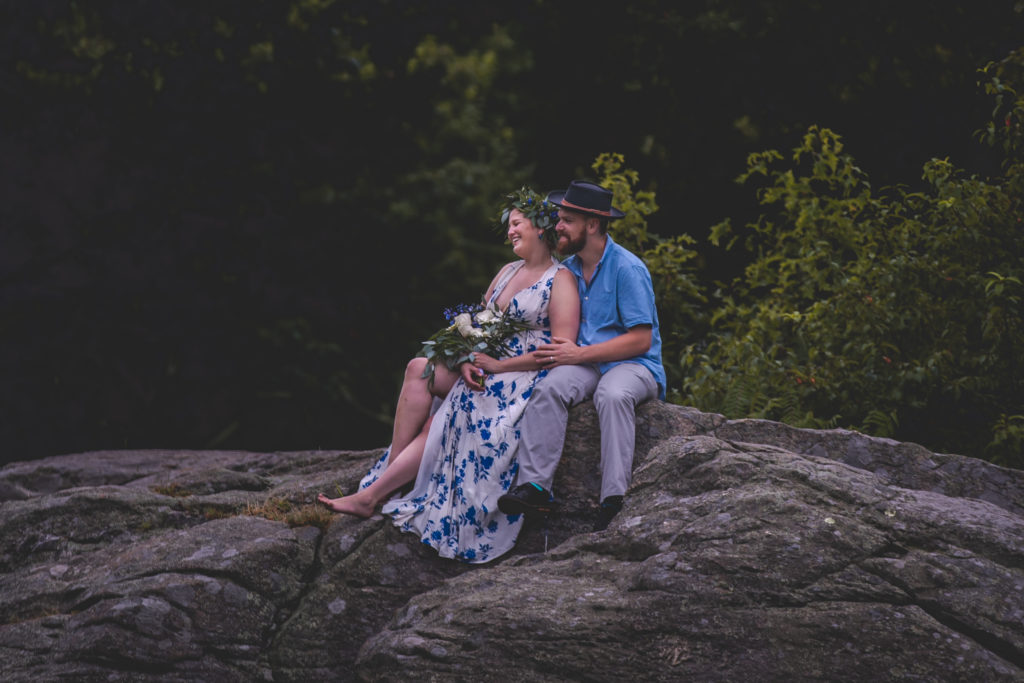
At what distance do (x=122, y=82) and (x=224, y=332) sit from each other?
119 inches

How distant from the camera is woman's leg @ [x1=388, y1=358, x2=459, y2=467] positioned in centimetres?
676

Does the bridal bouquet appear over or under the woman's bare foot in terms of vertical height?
over

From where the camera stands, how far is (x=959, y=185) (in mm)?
7996

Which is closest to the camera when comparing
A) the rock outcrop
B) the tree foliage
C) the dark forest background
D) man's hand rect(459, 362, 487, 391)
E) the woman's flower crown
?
the rock outcrop

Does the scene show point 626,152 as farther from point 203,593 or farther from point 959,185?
point 203,593

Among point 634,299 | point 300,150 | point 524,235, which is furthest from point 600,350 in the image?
point 300,150

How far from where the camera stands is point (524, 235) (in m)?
6.70


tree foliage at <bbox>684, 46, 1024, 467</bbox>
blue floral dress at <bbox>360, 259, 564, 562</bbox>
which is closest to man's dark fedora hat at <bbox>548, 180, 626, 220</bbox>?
blue floral dress at <bbox>360, 259, 564, 562</bbox>

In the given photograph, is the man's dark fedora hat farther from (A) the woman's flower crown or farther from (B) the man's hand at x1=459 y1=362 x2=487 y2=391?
(B) the man's hand at x1=459 y1=362 x2=487 y2=391

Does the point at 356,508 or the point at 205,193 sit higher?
the point at 205,193

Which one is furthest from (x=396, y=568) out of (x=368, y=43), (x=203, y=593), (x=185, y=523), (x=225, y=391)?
(x=368, y=43)

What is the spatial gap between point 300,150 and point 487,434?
8819mm

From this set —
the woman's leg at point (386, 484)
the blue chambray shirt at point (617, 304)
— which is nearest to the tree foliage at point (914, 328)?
the blue chambray shirt at point (617, 304)

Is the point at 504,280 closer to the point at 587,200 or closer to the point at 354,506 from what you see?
the point at 587,200
